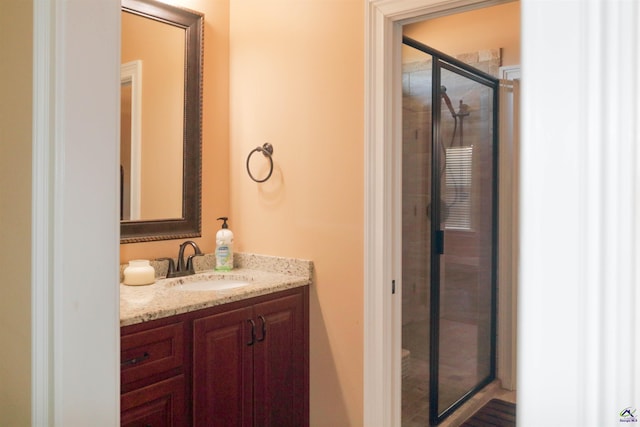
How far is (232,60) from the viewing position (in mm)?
2764

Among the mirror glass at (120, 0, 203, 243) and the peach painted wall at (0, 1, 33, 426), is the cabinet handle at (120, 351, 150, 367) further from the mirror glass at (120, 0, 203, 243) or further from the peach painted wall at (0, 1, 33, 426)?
the mirror glass at (120, 0, 203, 243)

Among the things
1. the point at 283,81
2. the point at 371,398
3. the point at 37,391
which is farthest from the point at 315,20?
the point at 37,391

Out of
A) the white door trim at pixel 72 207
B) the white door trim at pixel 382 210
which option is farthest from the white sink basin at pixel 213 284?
the white door trim at pixel 72 207

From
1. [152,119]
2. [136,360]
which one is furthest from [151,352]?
[152,119]

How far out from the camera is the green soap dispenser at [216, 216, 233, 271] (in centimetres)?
259

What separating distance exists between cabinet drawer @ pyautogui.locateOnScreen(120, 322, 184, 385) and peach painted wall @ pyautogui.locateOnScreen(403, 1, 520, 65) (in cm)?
239

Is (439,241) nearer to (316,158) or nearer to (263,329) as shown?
(316,158)

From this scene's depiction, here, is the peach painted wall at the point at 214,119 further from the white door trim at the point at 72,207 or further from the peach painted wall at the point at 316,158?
the white door trim at the point at 72,207

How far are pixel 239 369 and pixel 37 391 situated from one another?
1155mm

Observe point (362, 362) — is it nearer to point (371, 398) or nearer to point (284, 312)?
point (371, 398)

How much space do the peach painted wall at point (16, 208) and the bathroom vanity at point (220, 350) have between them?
0.53 meters

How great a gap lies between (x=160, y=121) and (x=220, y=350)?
117 cm

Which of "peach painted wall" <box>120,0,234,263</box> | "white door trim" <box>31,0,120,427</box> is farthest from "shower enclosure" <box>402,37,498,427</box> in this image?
"white door trim" <box>31,0,120,427</box>
